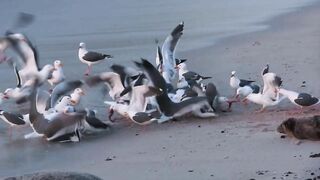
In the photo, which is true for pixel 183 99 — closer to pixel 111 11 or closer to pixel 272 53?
pixel 272 53

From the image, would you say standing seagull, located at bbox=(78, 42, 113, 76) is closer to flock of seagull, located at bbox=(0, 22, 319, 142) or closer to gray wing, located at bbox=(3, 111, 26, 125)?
flock of seagull, located at bbox=(0, 22, 319, 142)

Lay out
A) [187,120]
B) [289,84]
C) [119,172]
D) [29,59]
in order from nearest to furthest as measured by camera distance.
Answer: [119,172]
[187,120]
[289,84]
[29,59]

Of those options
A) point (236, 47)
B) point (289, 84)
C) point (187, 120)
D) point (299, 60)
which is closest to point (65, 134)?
point (187, 120)

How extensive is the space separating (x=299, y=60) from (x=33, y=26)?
318 inches

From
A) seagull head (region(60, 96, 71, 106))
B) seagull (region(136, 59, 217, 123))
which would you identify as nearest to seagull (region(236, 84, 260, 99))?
seagull (region(136, 59, 217, 123))

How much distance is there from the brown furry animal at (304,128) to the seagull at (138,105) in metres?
2.06

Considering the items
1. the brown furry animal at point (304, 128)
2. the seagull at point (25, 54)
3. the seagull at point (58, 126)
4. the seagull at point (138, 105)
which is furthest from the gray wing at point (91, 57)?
the brown furry animal at point (304, 128)

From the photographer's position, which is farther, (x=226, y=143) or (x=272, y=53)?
(x=272, y=53)

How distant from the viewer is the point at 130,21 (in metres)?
18.4

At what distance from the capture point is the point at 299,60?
1227cm

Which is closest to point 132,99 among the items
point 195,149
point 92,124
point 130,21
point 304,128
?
point 92,124

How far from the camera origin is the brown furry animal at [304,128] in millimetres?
7148

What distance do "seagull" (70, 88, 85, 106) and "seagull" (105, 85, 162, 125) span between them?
524 millimetres

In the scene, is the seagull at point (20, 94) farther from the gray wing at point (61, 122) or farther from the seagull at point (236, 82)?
the seagull at point (236, 82)
